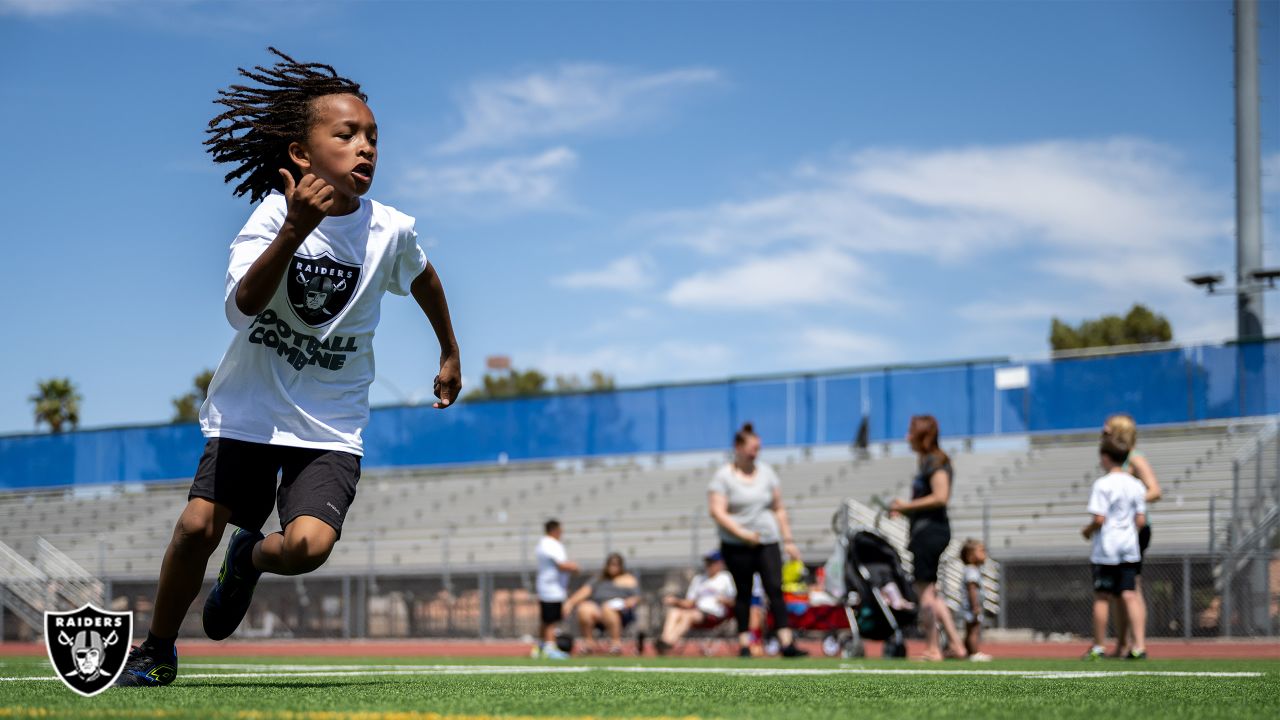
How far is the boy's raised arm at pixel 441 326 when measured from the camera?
538 cm

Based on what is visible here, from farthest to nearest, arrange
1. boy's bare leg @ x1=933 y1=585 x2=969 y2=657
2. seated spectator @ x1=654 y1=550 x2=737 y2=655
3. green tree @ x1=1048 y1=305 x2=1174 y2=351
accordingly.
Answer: green tree @ x1=1048 y1=305 x2=1174 y2=351, seated spectator @ x1=654 y1=550 x2=737 y2=655, boy's bare leg @ x1=933 y1=585 x2=969 y2=657

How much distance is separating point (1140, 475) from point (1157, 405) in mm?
12785

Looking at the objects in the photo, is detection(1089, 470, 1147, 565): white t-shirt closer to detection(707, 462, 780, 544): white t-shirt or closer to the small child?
the small child

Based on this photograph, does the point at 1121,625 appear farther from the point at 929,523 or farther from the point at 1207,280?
the point at 1207,280

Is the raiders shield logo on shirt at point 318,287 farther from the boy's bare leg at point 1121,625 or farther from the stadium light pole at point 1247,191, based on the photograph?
the stadium light pole at point 1247,191

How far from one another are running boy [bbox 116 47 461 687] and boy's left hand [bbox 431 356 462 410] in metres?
0.38

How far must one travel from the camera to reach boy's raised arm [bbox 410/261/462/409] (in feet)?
17.6

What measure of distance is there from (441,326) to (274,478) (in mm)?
914

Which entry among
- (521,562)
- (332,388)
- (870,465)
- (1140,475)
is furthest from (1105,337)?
(332,388)

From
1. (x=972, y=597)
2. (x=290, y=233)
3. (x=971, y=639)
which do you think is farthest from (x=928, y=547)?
(x=290, y=233)

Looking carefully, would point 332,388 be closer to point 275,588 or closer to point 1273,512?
point 1273,512

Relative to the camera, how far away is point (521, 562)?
22.8 metres

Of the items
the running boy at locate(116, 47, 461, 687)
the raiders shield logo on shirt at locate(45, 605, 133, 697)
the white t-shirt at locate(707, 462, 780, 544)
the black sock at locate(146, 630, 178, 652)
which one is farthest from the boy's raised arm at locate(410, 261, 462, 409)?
the white t-shirt at locate(707, 462, 780, 544)

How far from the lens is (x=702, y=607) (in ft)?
51.1
